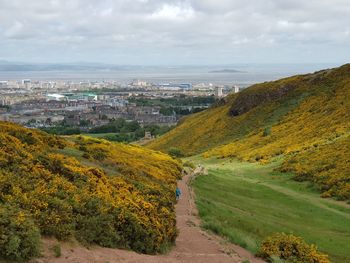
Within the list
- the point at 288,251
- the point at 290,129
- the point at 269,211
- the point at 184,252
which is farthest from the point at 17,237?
the point at 290,129

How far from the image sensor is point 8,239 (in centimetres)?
1094

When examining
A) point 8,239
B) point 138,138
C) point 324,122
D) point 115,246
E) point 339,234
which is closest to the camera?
point 8,239

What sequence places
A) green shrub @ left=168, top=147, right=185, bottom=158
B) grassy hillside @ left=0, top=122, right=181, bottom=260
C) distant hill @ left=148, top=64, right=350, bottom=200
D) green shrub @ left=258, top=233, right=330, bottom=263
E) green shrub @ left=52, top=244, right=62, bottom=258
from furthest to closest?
1. green shrub @ left=168, top=147, right=185, bottom=158
2. distant hill @ left=148, top=64, right=350, bottom=200
3. green shrub @ left=258, top=233, right=330, bottom=263
4. green shrub @ left=52, top=244, right=62, bottom=258
5. grassy hillside @ left=0, top=122, right=181, bottom=260

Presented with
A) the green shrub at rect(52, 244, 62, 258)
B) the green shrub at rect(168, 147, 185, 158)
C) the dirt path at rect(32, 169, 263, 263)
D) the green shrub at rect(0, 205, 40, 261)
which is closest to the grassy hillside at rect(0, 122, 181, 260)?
the green shrub at rect(0, 205, 40, 261)

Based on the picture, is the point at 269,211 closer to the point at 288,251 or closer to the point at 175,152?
the point at 288,251

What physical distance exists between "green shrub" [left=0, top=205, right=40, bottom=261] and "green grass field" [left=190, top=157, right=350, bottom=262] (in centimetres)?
876

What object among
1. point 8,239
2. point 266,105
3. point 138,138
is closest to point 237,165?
point 266,105

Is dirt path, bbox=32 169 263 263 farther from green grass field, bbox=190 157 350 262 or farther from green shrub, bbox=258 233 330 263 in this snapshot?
green grass field, bbox=190 157 350 262

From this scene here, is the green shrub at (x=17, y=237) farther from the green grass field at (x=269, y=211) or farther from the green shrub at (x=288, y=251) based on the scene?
the green grass field at (x=269, y=211)

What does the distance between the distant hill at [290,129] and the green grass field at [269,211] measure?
2105 millimetres

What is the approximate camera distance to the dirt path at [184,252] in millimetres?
12312

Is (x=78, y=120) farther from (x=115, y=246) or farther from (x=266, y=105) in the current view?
(x=115, y=246)

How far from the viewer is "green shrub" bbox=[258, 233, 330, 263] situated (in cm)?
1708

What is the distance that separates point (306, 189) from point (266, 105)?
4639 cm
